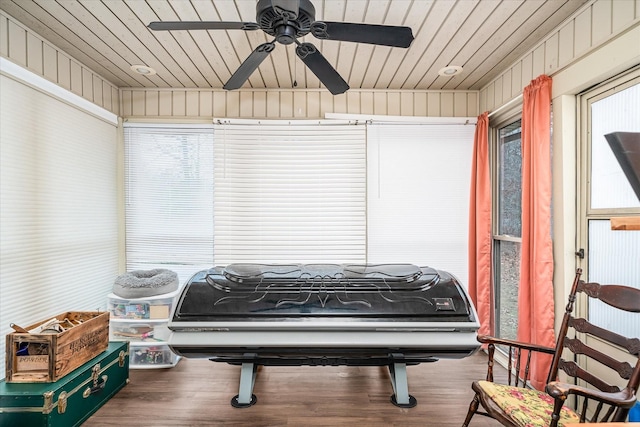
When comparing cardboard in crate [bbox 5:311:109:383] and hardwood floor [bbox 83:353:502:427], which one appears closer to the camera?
cardboard in crate [bbox 5:311:109:383]

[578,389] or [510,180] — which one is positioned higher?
[510,180]

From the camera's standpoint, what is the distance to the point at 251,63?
182 cm

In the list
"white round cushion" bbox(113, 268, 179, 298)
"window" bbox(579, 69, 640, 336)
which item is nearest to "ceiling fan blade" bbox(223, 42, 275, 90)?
"white round cushion" bbox(113, 268, 179, 298)

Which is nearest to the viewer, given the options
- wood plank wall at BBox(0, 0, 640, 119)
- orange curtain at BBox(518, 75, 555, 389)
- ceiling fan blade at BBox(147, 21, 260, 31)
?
ceiling fan blade at BBox(147, 21, 260, 31)

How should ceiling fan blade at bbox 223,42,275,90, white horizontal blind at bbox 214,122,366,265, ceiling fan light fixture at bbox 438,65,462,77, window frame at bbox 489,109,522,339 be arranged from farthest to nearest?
white horizontal blind at bbox 214,122,366,265 → window frame at bbox 489,109,522,339 → ceiling fan light fixture at bbox 438,65,462,77 → ceiling fan blade at bbox 223,42,275,90

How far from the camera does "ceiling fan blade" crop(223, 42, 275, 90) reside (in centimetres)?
165

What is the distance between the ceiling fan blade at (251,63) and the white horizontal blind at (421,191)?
1.52m

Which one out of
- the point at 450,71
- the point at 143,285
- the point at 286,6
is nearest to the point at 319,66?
the point at 286,6

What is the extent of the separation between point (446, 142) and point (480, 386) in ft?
7.40

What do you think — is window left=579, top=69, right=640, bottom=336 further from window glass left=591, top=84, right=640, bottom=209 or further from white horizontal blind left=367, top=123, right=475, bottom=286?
white horizontal blind left=367, top=123, right=475, bottom=286

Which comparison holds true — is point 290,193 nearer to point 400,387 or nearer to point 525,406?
point 400,387

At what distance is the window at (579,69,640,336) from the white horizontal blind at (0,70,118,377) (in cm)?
373

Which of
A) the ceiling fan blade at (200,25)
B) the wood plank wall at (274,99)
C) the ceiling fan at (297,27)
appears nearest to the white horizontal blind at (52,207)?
the wood plank wall at (274,99)

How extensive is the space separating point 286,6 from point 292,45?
3.62 feet
